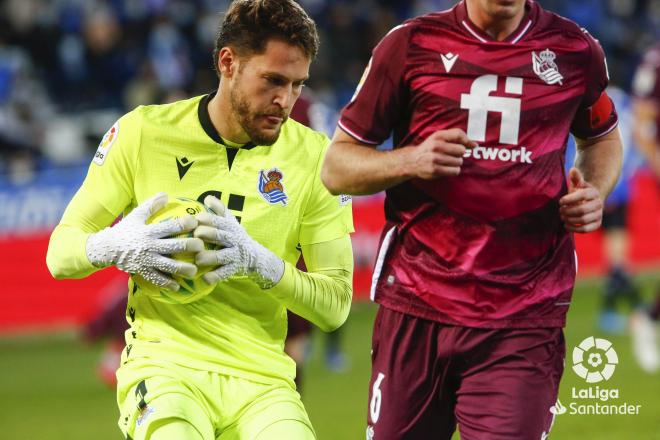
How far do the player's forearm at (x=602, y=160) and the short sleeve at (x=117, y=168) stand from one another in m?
1.65

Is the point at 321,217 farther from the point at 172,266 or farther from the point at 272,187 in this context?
the point at 172,266

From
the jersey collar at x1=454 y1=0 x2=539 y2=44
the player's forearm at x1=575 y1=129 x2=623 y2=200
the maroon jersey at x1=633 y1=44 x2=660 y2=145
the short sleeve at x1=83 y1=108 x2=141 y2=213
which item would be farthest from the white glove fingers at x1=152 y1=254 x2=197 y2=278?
the maroon jersey at x1=633 y1=44 x2=660 y2=145

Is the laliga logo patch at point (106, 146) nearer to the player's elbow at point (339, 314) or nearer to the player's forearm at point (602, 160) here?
the player's elbow at point (339, 314)

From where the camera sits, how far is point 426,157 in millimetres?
3885

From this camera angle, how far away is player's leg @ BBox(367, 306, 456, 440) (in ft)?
13.8

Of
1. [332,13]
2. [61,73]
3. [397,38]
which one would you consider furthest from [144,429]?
[332,13]

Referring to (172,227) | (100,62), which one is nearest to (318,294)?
(172,227)

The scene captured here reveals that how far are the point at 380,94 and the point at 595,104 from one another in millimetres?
802

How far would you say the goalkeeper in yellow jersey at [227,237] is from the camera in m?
4.14

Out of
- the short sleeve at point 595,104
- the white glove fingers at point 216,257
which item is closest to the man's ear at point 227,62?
the white glove fingers at point 216,257

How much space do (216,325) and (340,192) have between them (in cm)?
72

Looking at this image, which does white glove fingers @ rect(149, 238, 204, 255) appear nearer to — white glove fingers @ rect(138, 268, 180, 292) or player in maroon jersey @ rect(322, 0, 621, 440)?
white glove fingers @ rect(138, 268, 180, 292)

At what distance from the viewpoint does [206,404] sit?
14.0 ft

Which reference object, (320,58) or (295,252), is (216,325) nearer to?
(295,252)
